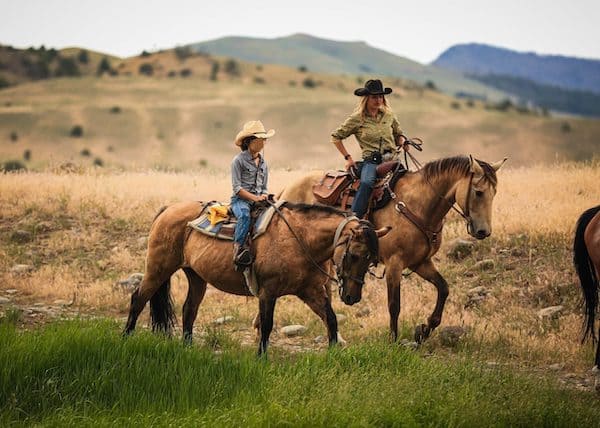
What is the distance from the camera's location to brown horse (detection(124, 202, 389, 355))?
7.90 m

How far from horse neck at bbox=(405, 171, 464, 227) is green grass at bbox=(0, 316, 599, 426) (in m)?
2.32

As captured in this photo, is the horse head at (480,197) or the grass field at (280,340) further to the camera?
the horse head at (480,197)

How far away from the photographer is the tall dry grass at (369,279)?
11000mm

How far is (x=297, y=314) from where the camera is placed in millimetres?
12078

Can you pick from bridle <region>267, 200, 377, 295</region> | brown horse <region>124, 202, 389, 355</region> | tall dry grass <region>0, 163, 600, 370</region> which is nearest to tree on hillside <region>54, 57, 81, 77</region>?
tall dry grass <region>0, 163, 600, 370</region>

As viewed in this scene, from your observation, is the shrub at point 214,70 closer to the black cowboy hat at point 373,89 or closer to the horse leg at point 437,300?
the black cowboy hat at point 373,89

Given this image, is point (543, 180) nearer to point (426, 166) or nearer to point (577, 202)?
point (577, 202)

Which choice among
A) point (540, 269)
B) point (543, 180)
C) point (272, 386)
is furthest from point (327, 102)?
point (272, 386)

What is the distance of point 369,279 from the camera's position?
536 inches

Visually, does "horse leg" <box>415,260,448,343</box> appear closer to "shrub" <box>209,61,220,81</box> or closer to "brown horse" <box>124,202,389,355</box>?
"brown horse" <box>124,202,389,355</box>

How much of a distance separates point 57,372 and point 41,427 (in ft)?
3.37

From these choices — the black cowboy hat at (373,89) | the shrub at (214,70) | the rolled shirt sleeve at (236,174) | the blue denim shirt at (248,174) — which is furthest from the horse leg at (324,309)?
the shrub at (214,70)

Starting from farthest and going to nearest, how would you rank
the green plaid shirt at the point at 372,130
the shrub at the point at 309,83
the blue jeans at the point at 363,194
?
1. the shrub at the point at 309,83
2. the green plaid shirt at the point at 372,130
3. the blue jeans at the point at 363,194

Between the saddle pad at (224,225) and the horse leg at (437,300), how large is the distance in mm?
2419
